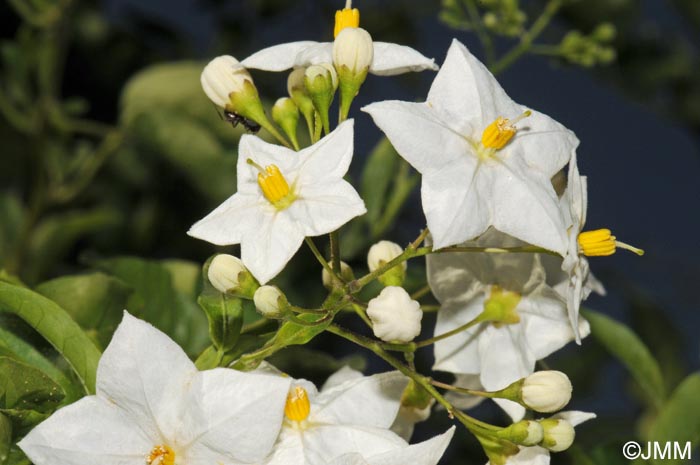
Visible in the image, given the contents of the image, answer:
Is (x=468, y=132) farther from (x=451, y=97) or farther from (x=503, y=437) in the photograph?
(x=503, y=437)

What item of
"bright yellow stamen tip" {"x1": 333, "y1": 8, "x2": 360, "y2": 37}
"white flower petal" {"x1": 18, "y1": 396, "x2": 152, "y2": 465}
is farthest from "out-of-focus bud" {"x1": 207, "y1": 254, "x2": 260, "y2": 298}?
"bright yellow stamen tip" {"x1": 333, "y1": 8, "x2": 360, "y2": 37}

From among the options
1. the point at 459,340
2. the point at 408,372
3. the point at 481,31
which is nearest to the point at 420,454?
the point at 408,372

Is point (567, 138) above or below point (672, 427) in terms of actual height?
above

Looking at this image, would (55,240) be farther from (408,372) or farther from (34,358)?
(408,372)

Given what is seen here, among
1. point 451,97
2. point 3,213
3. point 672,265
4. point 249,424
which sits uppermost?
point 451,97

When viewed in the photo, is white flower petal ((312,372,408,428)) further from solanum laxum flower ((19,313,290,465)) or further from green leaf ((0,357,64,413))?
green leaf ((0,357,64,413))

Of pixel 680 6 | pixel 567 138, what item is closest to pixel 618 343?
pixel 567 138

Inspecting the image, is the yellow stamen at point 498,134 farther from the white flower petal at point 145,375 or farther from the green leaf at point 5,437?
the green leaf at point 5,437
